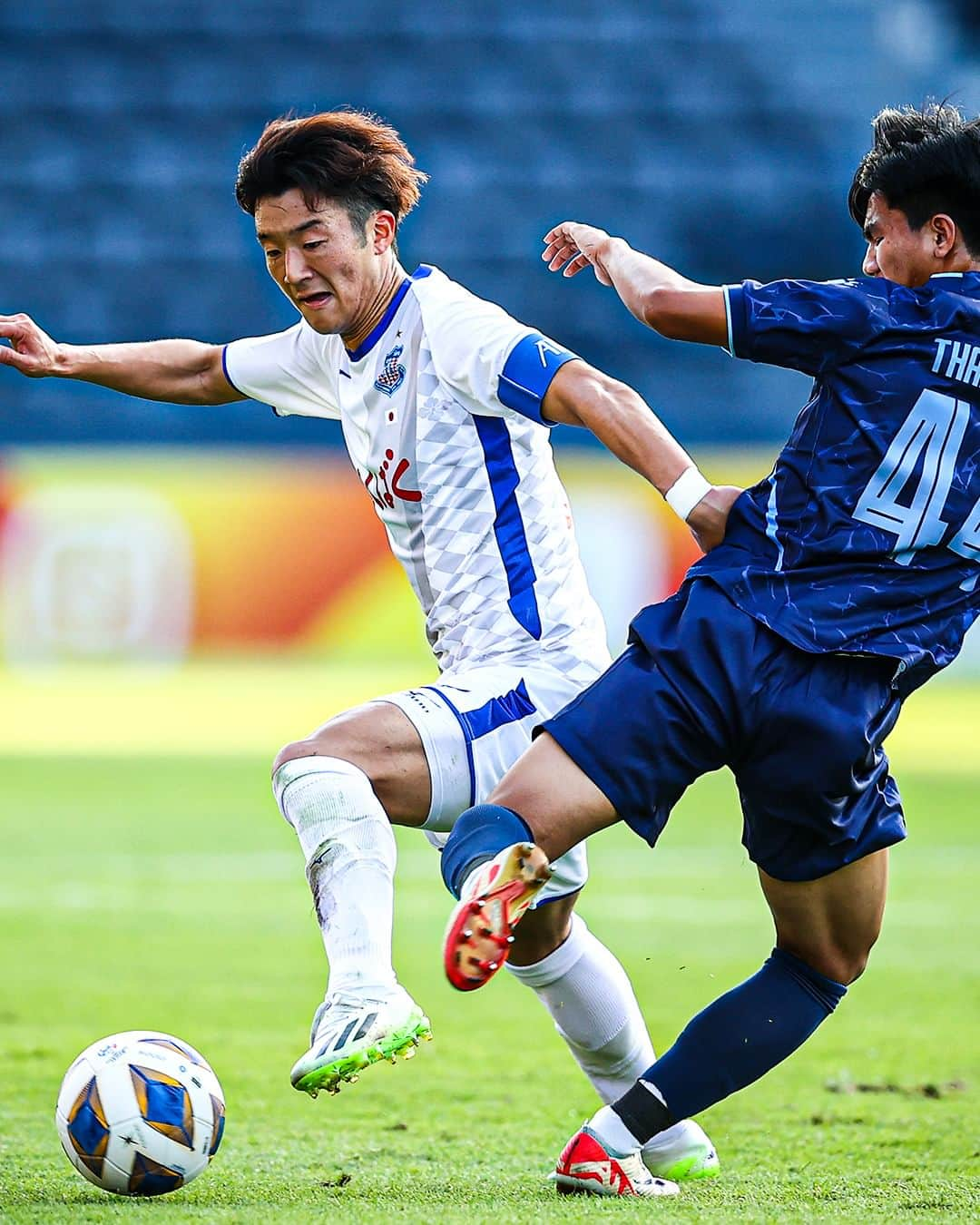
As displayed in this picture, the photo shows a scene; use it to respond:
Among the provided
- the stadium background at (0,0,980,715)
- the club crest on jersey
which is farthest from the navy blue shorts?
the stadium background at (0,0,980,715)

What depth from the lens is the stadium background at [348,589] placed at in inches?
171

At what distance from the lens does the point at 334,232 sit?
3.74 meters

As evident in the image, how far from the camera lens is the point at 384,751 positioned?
11.5ft

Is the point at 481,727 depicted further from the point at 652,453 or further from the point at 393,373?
the point at 393,373

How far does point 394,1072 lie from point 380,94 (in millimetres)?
15838

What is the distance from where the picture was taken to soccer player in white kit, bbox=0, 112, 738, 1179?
11.1 ft

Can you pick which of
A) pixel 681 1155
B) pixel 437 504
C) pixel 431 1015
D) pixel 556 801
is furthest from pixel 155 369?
pixel 431 1015

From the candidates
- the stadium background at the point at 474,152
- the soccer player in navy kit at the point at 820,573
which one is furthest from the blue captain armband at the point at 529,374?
the stadium background at the point at 474,152

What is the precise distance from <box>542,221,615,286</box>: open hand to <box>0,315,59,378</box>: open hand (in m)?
1.11

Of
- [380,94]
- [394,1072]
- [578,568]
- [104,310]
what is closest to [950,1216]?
[578,568]

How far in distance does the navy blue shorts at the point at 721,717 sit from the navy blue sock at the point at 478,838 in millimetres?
164

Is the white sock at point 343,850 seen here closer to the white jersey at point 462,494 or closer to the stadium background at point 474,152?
the white jersey at point 462,494

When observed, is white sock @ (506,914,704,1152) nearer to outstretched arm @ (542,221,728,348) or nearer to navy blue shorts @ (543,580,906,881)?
navy blue shorts @ (543,580,906,881)

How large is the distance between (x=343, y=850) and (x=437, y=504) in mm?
817
